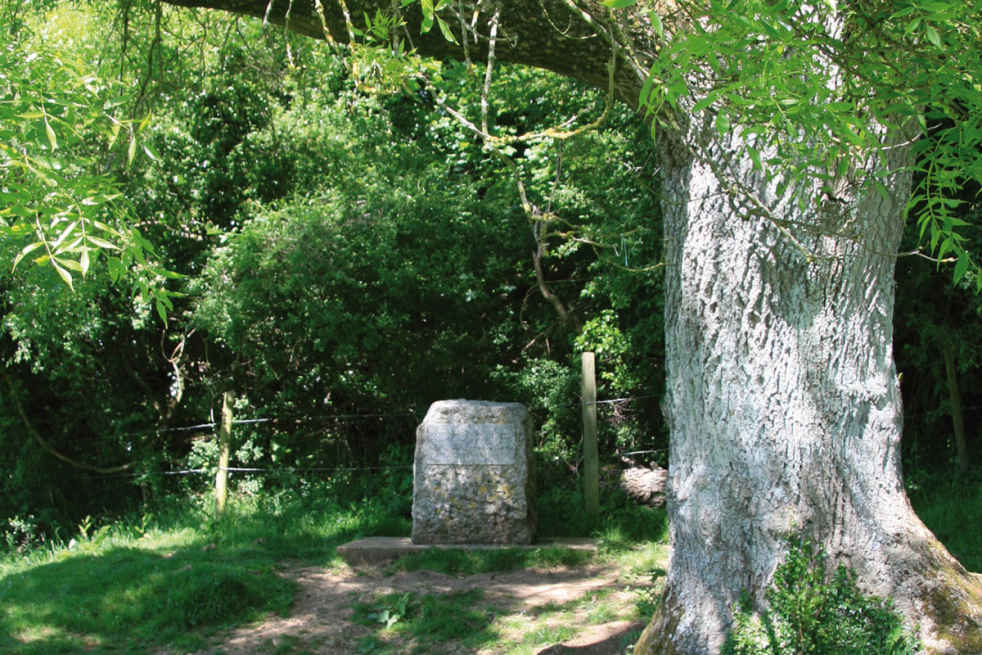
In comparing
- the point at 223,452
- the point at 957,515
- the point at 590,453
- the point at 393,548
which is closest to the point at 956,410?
the point at 957,515

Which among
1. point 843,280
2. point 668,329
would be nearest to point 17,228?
point 668,329

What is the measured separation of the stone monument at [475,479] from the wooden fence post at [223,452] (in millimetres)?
2686

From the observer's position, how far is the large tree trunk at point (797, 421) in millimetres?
4039

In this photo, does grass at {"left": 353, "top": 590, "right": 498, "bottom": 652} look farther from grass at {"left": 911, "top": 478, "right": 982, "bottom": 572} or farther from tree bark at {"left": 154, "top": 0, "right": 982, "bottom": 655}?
grass at {"left": 911, "top": 478, "right": 982, "bottom": 572}

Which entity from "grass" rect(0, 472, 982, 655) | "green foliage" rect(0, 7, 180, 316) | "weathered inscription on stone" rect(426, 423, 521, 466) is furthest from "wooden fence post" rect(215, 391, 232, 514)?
"green foliage" rect(0, 7, 180, 316)

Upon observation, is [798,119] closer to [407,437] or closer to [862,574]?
[862,574]

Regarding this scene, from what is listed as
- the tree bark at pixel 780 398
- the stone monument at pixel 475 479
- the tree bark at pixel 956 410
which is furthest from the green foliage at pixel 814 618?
the tree bark at pixel 956 410

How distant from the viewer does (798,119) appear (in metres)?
1.77

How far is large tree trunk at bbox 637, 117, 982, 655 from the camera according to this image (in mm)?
4039

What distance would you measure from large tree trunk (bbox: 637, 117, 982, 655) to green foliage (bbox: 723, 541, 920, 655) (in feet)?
0.20

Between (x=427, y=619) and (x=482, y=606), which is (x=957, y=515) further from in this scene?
(x=427, y=619)

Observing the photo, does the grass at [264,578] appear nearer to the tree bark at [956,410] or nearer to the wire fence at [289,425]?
the tree bark at [956,410]

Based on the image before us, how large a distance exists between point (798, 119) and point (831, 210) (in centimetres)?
241

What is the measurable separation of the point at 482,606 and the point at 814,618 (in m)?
2.68
